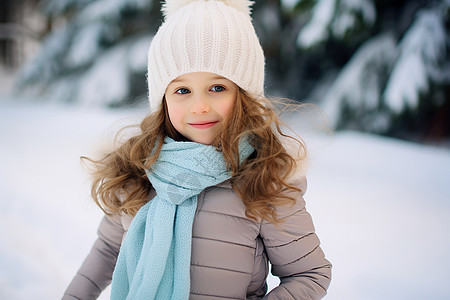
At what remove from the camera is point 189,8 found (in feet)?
3.24

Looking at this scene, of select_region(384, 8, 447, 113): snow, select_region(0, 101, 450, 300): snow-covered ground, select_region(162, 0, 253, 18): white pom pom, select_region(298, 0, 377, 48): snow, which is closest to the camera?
select_region(162, 0, 253, 18): white pom pom

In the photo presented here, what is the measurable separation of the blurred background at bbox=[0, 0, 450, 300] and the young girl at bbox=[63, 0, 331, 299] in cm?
24

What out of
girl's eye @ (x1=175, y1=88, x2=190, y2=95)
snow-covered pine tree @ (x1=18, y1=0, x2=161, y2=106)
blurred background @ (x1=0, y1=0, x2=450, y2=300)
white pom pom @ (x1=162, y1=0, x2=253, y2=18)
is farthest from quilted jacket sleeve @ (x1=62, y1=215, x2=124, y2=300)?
snow-covered pine tree @ (x1=18, y1=0, x2=161, y2=106)

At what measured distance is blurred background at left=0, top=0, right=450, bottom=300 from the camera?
1.54 meters

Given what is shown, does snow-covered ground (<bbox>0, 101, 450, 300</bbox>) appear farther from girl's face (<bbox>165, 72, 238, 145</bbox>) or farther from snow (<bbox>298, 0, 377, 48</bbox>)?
snow (<bbox>298, 0, 377, 48</bbox>)

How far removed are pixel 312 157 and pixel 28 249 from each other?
1.38 m

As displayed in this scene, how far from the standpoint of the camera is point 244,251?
92cm

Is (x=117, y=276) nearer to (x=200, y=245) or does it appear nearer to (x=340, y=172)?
(x=200, y=245)

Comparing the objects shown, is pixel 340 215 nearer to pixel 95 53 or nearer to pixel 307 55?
pixel 307 55

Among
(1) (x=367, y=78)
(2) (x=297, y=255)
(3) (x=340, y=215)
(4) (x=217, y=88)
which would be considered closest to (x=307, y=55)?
(1) (x=367, y=78)

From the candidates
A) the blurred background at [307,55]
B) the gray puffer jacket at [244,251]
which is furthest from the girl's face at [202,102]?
the blurred background at [307,55]

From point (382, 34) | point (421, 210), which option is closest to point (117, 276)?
point (421, 210)

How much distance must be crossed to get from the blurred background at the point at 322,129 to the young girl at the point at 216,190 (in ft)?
0.77

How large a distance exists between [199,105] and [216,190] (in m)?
0.22
